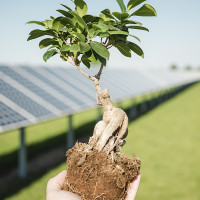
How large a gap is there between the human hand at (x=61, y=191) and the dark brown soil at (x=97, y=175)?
86 mm

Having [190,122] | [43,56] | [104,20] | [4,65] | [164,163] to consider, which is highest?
[104,20]

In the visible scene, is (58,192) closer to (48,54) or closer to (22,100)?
(48,54)

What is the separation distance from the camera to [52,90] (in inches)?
342

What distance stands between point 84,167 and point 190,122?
13.5 metres

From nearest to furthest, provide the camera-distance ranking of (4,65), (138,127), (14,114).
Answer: (14,114), (4,65), (138,127)

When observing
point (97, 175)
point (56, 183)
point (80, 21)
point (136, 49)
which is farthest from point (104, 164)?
point (80, 21)

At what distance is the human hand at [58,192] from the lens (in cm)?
219

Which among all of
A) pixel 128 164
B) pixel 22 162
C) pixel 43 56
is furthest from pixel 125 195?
pixel 22 162

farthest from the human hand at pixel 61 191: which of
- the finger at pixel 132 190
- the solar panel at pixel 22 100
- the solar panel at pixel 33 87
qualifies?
the solar panel at pixel 33 87

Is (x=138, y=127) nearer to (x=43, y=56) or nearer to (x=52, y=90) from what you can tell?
(x=52, y=90)

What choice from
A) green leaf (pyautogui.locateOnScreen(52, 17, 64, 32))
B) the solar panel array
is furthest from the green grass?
green leaf (pyautogui.locateOnScreen(52, 17, 64, 32))

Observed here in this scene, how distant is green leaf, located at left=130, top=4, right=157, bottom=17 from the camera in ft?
6.61

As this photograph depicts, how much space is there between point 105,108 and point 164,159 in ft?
23.2

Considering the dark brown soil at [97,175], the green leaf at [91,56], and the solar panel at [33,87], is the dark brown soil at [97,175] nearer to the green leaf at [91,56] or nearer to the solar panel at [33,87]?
the green leaf at [91,56]
